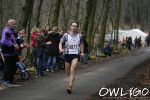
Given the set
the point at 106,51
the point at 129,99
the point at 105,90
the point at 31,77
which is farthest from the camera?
the point at 106,51

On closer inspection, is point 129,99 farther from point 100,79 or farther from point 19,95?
point 100,79

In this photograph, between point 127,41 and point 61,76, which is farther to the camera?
point 127,41

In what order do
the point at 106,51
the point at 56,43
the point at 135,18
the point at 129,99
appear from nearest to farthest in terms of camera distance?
the point at 129,99
the point at 56,43
the point at 106,51
the point at 135,18

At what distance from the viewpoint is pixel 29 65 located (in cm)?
2264

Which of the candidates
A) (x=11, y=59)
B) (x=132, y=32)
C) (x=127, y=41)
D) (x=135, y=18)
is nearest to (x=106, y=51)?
(x=127, y=41)

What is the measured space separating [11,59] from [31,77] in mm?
3012

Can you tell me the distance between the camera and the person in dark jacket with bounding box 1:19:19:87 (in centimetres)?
1570

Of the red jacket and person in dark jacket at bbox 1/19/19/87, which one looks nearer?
person in dark jacket at bbox 1/19/19/87

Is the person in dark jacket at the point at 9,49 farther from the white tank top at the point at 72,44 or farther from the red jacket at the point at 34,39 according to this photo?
the red jacket at the point at 34,39

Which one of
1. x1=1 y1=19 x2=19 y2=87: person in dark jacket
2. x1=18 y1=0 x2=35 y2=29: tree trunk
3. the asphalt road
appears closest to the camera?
the asphalt road

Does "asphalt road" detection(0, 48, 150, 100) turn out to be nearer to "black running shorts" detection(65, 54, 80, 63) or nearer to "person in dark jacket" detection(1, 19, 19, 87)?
"person in dark jacket" detection(1, 19, 19, 87)

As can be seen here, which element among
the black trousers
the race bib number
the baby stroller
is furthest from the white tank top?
the baby stroller

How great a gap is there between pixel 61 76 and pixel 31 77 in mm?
1517

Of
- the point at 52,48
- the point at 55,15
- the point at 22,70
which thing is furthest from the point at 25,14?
the point at 55,15
